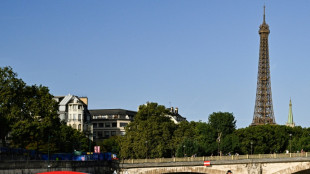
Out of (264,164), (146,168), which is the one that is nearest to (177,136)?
(146,168)

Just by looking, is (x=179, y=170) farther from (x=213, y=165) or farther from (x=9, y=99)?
(x=9, y=99)

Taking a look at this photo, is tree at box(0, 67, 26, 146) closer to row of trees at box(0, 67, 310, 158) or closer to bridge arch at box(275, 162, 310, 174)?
row of trees at box(0, 67, 310, 158)

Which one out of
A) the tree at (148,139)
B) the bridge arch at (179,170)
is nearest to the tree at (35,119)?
the bridge arch at (179,170)

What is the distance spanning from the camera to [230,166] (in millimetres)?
100062

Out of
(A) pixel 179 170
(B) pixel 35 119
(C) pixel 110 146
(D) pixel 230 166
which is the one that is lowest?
(A) pixel 179 170

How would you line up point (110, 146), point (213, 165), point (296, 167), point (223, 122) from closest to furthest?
point (296, 167)
point (213, 165)
point (223, 122)
point (110, 146)

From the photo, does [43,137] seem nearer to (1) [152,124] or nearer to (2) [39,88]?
(2) [39,88]

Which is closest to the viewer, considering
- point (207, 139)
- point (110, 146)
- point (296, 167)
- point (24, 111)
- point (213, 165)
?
point (296, 167)

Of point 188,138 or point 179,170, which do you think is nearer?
point 179,170

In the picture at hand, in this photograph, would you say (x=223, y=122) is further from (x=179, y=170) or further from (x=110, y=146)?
(x=110, y=146)

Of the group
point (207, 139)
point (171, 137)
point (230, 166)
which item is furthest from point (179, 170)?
point (171, 137)

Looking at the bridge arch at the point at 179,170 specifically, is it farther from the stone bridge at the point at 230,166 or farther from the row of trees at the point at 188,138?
the row of trees at the point at 188,138

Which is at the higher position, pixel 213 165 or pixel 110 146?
pixel 110 146

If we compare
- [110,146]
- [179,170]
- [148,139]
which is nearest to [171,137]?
[148,139]
